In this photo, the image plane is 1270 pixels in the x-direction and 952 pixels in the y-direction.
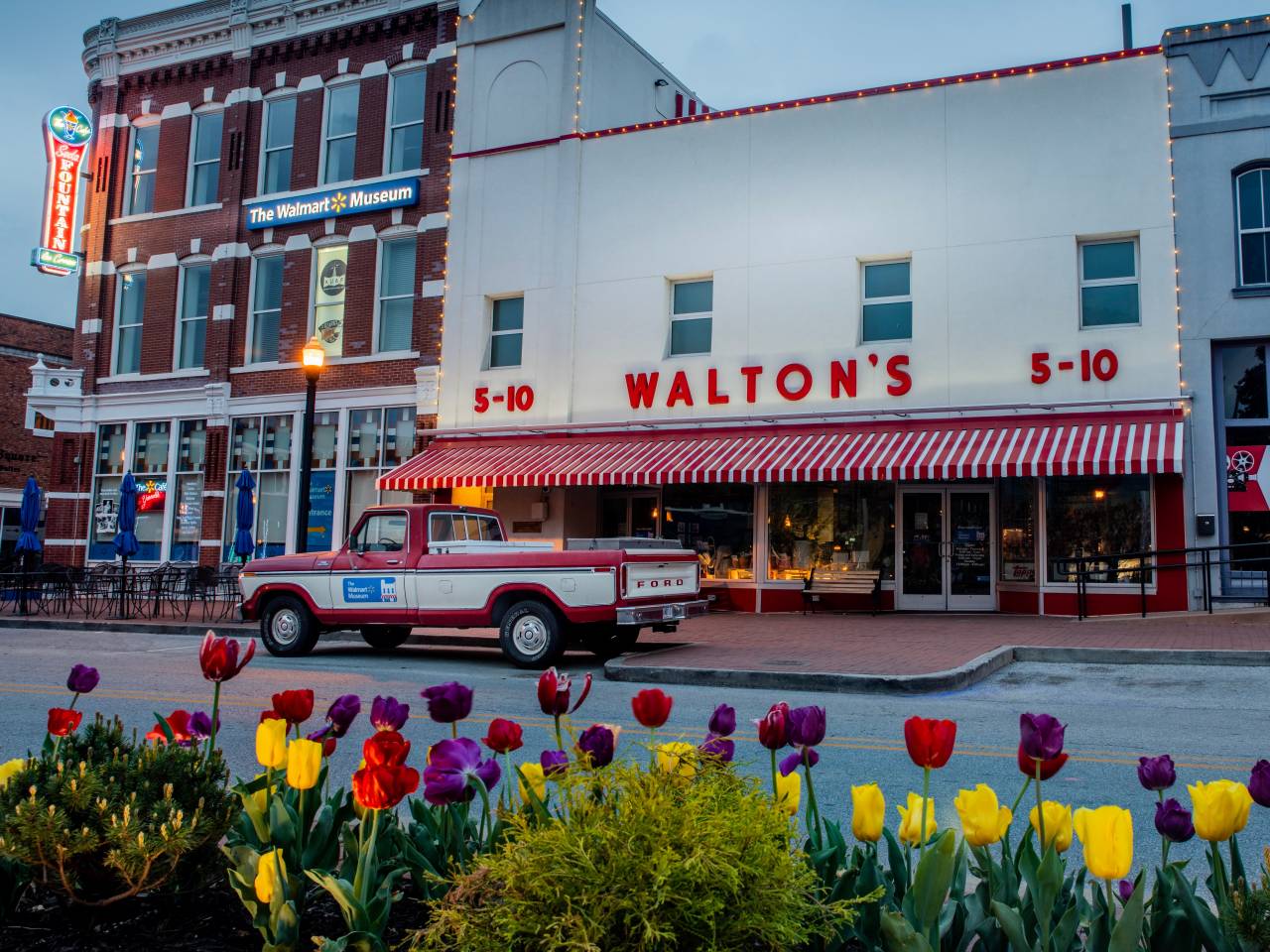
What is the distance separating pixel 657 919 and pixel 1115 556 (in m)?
16.2

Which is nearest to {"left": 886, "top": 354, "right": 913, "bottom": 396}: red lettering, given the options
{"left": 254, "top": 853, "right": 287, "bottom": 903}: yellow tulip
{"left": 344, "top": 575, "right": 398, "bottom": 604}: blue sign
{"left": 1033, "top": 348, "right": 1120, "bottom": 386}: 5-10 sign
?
{"left": 1033, "top": 348, "right": 1120, "bottom": 386}: 5-10 sign

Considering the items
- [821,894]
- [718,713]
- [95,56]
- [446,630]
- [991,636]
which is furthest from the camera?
[95,56]

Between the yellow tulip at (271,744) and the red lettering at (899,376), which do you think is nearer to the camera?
the yellow tulip at (271,744)

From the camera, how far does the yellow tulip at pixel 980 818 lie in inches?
98.8

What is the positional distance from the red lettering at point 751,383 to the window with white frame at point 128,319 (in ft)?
52.7

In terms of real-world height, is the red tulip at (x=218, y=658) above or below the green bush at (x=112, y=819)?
above

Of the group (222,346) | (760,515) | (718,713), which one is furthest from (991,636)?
(222,346)

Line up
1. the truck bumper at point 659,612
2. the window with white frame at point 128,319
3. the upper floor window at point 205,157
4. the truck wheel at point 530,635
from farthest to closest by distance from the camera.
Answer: the window with white frame at point 128,319
the upper floor window at point 205,157
the truck wheel at point 530,635
the truck bumper at point 659,612

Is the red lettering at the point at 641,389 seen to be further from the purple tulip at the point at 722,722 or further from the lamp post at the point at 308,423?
the purple tulip at the point at 722,722

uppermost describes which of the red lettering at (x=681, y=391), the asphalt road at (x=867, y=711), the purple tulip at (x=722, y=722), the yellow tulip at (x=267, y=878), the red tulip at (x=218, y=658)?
the red lettering at (x=681, y=391)

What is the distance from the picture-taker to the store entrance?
1917 centimetres

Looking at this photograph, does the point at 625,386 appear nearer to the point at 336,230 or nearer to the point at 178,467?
the point at 336,230

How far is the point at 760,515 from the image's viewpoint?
20.5 meters

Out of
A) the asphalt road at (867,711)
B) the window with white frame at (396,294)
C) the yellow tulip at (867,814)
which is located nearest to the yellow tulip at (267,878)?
the yellow tulip at (867,814)
